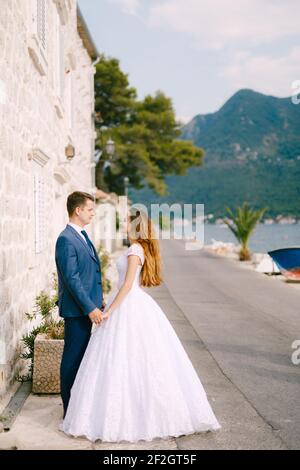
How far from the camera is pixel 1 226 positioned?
226 inches

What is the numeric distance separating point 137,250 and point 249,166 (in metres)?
144

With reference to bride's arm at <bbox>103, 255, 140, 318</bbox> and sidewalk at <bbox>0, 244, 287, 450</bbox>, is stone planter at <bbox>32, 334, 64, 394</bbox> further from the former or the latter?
bride's arm at <bbox>103, 255, 140, 318</bbox>

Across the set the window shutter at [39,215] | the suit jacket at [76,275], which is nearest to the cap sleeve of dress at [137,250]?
the suit jacket at [76,275]

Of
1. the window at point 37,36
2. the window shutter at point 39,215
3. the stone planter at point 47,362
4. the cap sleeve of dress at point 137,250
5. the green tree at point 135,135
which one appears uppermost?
the green tree at point 135,135

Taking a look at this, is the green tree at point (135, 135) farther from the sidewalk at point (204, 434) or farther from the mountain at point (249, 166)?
the sidewalk at point (204, 434)

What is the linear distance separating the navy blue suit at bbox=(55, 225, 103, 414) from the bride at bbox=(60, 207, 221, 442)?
181 millimetres

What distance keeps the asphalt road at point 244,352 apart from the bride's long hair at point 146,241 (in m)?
1.27

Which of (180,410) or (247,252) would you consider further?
(247,252)

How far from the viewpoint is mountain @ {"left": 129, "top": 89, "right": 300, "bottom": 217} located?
114 meters

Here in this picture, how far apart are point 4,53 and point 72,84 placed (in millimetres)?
10689

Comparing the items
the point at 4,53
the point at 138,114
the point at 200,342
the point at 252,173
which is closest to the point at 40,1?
the point at 4,53

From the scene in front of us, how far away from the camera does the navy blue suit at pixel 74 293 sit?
15.8 ft

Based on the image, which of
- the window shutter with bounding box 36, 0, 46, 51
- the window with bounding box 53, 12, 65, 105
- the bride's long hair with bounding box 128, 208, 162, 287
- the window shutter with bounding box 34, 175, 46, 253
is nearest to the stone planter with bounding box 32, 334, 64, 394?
the bride's long hair with bounding box 128, 208, 162, 287
